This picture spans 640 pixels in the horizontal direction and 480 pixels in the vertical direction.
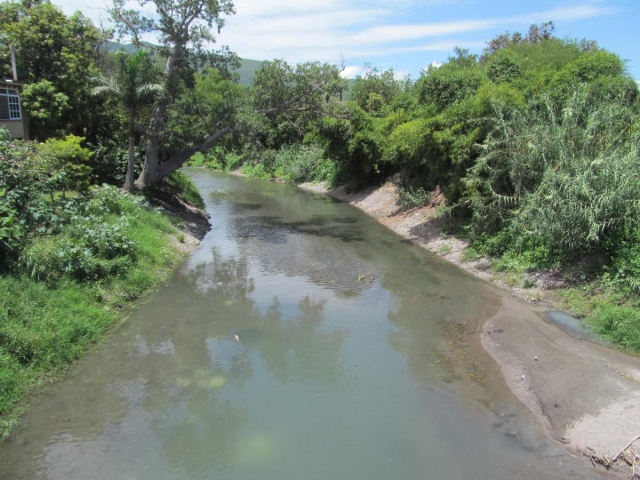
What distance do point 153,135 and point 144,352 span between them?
43.4 feet

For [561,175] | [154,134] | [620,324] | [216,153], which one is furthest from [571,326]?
[216,153]

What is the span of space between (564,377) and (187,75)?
66.9 ft

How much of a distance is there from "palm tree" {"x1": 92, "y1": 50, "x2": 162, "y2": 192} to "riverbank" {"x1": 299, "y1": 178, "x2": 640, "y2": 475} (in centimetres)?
1503

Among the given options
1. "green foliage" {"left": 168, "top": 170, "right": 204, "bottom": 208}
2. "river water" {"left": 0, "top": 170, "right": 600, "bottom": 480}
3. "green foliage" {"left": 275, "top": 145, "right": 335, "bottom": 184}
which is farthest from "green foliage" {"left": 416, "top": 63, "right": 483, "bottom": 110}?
"green foliage" {"left": 275, "top": 145, "right": 335, "bottom": 184}

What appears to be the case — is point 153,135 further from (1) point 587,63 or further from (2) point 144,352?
(1) point 587,63

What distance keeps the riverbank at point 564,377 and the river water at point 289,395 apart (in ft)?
1.39

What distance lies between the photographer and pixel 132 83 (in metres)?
17.9

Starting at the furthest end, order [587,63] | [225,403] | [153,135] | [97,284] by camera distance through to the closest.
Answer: [153,135], [587,63], [97,284], [225,403]

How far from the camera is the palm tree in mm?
17672

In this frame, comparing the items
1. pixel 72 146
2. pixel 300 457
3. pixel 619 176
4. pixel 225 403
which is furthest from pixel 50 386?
pixel 619 176

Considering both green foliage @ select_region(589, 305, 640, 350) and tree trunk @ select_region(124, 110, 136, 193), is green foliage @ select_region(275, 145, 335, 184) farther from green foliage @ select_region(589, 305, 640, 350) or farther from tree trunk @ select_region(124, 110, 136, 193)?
green foliage @ select_region(589, 305, 640, 350)

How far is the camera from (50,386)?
844 cm

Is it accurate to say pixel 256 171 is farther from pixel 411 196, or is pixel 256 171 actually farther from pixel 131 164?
pixel 131 164

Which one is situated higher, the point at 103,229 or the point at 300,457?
the point at 103,229
